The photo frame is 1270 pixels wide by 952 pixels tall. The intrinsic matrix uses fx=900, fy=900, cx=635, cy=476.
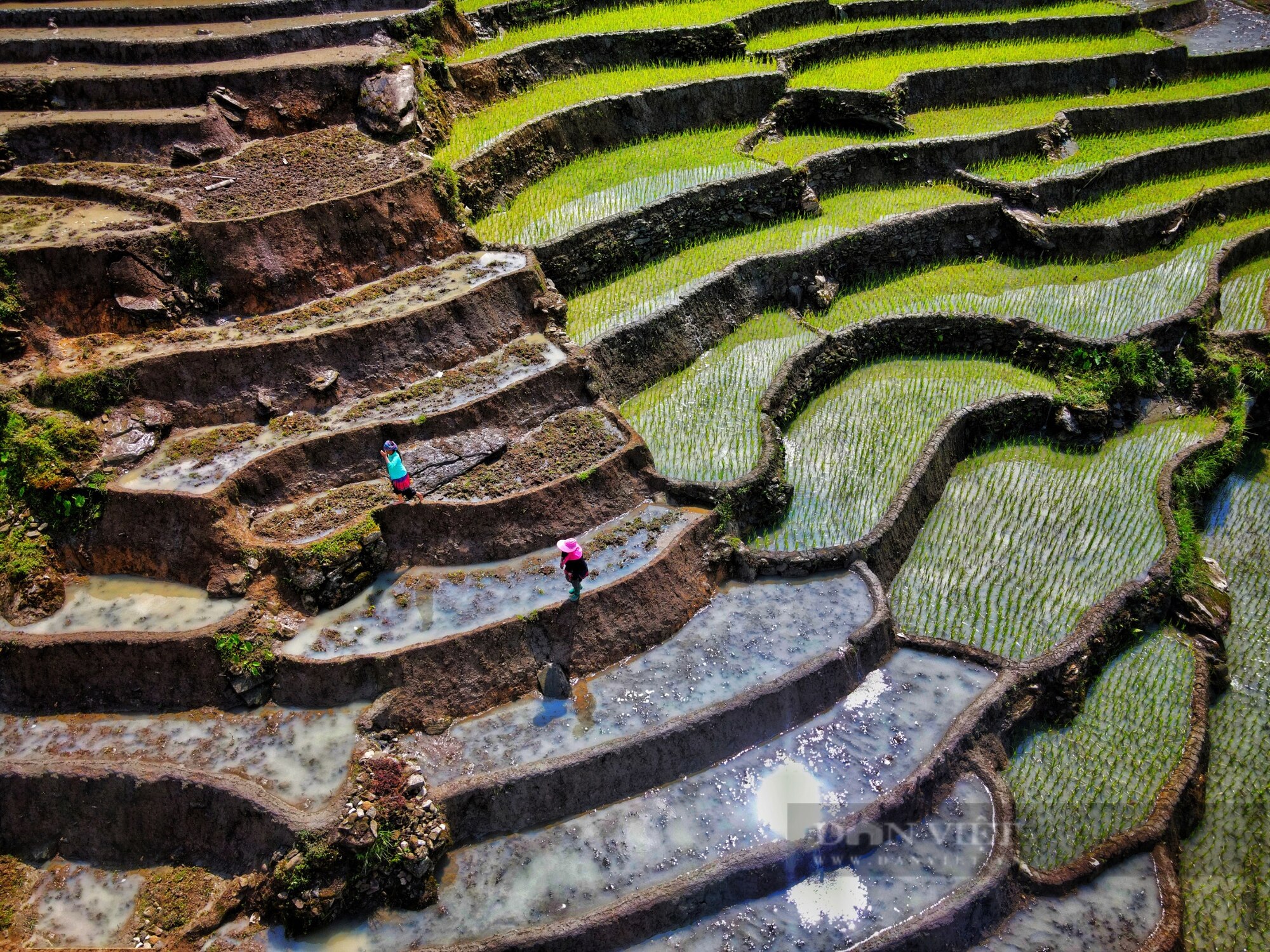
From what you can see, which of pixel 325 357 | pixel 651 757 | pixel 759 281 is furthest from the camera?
pixel 759 281

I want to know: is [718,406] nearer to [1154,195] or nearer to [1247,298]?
[1247,298]

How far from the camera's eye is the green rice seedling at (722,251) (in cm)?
1233

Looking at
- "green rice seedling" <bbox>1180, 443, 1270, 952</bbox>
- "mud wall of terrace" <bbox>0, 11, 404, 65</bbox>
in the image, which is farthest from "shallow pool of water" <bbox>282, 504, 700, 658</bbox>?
"mud wall of terrace" <bbox>0, 11, 404, 65</bbox>

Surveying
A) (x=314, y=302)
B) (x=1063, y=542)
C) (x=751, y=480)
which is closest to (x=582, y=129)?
(x=314, y=302)

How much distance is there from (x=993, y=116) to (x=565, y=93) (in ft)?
28.4

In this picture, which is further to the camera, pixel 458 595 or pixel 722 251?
pixel 722 251

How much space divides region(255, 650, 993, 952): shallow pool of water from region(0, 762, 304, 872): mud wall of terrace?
1.02 meters

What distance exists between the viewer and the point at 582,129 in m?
15.0

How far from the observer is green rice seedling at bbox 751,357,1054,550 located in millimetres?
10477

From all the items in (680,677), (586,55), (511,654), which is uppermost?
(586,55)

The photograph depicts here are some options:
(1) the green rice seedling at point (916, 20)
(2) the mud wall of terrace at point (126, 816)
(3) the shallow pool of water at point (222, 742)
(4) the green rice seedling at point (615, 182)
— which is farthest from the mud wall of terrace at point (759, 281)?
(2) the mud wall of terrace at point (126, 816)

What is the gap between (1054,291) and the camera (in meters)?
14.4

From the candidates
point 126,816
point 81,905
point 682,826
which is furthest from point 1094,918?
point 81,905

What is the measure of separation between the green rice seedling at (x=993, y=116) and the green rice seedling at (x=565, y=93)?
6.19ft
